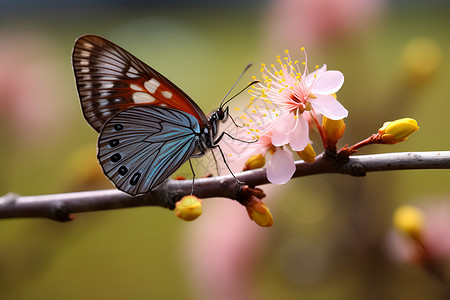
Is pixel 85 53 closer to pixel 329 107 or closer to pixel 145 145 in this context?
pixel 145 145

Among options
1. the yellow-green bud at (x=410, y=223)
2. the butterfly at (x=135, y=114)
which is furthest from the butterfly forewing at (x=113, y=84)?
the yellow-green bud at (x=410, y=223)

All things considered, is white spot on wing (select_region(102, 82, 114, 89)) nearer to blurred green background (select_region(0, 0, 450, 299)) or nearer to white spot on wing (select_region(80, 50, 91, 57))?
white spot on wing (select_region(80, 50, 91, 57))

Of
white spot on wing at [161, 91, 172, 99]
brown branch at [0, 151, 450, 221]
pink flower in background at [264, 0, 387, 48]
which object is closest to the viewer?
brown branch at [0, 151, 450, 221]

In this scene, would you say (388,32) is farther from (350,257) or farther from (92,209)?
(92,209)

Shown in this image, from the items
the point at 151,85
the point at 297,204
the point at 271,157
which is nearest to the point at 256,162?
the point at 271,157

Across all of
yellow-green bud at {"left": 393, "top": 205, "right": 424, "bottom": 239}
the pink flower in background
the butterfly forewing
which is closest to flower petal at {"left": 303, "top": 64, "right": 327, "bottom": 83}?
the butterfly forewing
